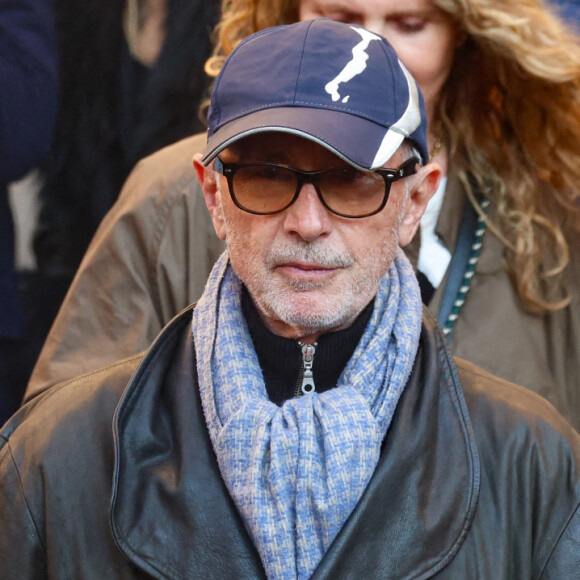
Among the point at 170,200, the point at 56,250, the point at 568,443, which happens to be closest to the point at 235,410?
the point at 568,443

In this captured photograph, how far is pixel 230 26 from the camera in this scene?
2.92m

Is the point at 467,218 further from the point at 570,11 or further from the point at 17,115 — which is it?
the point at 17,115

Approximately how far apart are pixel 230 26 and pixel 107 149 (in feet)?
2.20

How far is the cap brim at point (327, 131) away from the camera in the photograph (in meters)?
1.72

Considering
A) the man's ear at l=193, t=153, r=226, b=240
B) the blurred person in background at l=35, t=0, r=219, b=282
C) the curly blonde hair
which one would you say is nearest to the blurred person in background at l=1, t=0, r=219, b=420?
the blurred person in background at l=35, t=0, r=219, b=282

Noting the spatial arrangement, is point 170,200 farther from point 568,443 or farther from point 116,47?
point 568,443

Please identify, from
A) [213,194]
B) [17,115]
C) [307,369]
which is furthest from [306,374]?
[17,115]

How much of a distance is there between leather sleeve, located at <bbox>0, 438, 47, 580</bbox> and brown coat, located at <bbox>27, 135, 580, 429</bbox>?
0.71 m

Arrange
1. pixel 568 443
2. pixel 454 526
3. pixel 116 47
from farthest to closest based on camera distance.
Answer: pixel 116 47, pixel 568 443, pixel 454 526

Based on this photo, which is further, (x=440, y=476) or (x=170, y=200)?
(x=170, y=200)

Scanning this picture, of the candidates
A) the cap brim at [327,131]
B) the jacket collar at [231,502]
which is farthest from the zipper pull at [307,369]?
the cap brim at [327,131]

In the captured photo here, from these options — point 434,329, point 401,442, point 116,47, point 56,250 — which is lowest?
point 56,250

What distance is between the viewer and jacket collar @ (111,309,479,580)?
174 centimetres

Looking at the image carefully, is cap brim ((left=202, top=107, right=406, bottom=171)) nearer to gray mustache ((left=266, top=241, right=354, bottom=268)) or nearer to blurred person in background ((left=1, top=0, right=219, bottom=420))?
gray mustache ((left=266, top=241, right=354, bottom=268))
